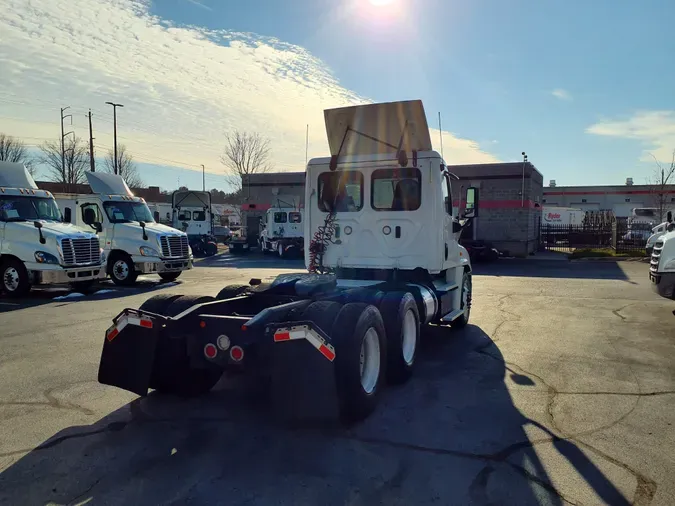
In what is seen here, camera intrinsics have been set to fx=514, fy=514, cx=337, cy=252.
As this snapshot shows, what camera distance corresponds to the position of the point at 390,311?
5602 millimetres

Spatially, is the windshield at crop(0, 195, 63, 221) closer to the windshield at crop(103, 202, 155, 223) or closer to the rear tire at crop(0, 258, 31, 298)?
the rear tire at crop(0, 258, 31, 298)

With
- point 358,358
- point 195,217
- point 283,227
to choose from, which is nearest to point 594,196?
point 283,227

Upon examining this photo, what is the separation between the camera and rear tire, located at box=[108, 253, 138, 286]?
15211 millimetres

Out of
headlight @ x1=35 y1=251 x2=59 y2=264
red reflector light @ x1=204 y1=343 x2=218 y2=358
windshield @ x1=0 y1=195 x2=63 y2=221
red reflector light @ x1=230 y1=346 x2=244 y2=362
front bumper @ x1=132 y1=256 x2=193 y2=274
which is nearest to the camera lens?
red reflector light @ x1=230 y1=346 x2=244 y2=362

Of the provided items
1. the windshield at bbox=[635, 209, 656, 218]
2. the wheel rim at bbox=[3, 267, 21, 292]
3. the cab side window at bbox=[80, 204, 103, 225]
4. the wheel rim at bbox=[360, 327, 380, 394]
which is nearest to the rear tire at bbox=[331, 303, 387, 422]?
the wheel rim at bbox=[360, 327, 380, 394]

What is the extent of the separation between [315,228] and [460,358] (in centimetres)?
285

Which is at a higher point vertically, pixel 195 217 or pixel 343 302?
pixel 195 217

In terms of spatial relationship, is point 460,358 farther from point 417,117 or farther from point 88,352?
point 88,352

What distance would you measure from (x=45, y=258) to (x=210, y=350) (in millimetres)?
9549

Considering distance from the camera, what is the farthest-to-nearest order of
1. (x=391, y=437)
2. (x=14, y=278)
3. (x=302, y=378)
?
(x=14, y=278) → (x=391, y=437) → (x=302, y=378)

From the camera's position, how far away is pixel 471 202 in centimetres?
795

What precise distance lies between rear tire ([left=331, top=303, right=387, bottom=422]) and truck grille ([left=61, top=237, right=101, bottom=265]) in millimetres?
10047

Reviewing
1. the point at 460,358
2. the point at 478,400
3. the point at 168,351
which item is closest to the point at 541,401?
the point at 478,400

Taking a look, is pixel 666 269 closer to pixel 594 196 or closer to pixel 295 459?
pixel 295 459
